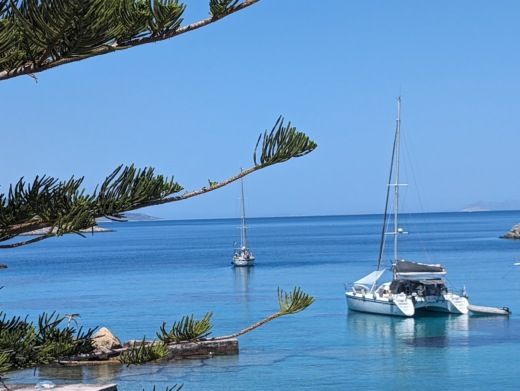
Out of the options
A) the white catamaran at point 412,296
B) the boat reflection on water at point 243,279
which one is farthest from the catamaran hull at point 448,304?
the boat reflection on water at point 243,279

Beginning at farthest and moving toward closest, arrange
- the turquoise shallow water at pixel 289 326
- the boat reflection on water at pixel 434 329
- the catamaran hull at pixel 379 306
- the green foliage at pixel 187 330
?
the catamaran hull at pixel 379 306 < the boat reflection on water at pixel 434 329 < the turquoise shallow water at pixel 289 326 < the green foliage at pixel 187 330

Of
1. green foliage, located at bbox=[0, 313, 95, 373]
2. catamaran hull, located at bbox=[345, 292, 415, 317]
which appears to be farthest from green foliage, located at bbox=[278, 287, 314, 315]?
catamaran hull, located at bbox=[345, 292, 415, 317]

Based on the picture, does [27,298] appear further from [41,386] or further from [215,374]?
[41,386]

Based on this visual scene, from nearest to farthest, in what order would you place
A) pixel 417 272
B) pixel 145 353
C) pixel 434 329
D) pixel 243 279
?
pixel 145 353 < pixel 434 329 < pixel 417 272 < pixel 243 279

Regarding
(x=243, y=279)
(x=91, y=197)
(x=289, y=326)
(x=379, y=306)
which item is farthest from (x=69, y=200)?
(x=243, y=279)

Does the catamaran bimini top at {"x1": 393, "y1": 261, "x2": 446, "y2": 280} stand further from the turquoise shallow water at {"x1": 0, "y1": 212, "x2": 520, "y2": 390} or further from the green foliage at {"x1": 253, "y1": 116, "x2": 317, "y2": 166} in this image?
the green foliage at {"x1": 253, "y1": 116, "x2": 317, "y2": 166}

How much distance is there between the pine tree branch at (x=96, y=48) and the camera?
14.3ft

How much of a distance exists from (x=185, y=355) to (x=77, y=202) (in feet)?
91.8

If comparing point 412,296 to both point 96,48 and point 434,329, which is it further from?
point 96,48

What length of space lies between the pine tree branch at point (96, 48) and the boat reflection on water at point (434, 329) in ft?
105

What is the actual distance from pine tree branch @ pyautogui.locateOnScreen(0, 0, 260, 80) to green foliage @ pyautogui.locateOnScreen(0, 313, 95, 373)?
1371 mm

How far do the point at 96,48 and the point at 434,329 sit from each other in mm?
37292

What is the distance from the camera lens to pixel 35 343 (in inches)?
207

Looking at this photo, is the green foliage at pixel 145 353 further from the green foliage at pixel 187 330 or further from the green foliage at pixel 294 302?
the green foliage at pixel 294 302
